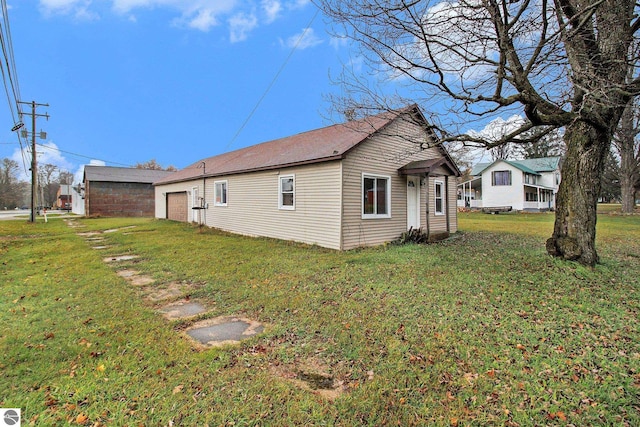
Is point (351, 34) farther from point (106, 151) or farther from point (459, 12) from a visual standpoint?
point (106, 151)

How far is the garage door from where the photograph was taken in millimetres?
19109

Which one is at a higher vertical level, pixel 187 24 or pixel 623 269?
pixel 187 24

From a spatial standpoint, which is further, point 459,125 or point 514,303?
point 459,125

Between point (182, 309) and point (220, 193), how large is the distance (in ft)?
36.5

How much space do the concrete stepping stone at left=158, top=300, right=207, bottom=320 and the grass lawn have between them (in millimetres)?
153

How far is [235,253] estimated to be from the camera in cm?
880

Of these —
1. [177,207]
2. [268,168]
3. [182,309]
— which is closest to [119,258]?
[182,309]

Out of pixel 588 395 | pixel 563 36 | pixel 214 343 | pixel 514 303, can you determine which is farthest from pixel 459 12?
pixel 214 343

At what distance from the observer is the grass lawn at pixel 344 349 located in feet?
7.96

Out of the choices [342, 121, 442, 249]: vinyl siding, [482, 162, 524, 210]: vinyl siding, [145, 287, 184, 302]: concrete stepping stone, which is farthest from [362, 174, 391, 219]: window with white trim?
[482, 162, 524, 210]: vinyl siding

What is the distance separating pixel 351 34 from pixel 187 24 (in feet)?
41.2

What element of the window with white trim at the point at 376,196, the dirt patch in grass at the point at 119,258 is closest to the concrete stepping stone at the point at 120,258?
the dirt patch in grass at the point at 119,258

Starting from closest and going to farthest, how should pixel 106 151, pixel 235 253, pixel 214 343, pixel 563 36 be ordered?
pixel 214 343
pixel 563 36
pixel 235 253
pixel 106 151

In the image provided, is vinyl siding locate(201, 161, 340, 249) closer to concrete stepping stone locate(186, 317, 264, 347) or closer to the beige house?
the beige house
